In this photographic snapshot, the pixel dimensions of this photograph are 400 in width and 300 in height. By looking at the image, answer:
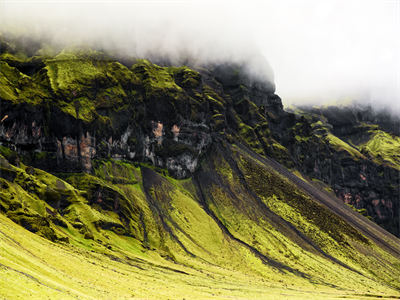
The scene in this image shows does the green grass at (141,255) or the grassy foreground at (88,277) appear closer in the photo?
the grassy foreground at (88,277)

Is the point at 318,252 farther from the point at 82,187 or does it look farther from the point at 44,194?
the point at 44,194

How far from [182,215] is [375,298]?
367 ft

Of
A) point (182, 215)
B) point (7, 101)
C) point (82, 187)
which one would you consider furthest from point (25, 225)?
point (182, 215)

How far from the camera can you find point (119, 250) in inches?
5059

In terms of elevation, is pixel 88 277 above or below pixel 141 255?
above

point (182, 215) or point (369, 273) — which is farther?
point (182, 215)

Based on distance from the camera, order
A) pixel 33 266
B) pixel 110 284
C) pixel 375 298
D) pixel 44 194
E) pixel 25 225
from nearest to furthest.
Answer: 1. pixel 33 266
2. pixel 110 284
3. pixel 25 225
4. pixel 375 298
5. pixel 44 194

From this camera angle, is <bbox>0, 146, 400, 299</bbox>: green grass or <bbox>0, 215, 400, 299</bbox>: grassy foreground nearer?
<bbox>0, 215, 400, 299</bbox>: grassy foreground

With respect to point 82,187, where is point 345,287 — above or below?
below

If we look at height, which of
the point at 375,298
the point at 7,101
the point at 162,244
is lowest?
the point at 162,244

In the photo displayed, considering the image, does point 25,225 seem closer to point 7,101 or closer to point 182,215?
point 7,101

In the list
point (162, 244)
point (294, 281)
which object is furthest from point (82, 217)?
point (294, 281)

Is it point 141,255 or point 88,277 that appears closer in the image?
point 88,277

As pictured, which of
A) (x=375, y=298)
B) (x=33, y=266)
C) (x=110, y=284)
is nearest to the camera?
(x=33, y=266)
